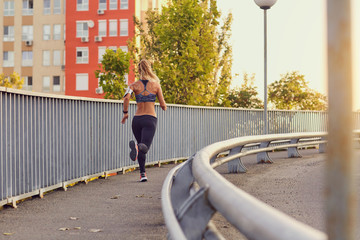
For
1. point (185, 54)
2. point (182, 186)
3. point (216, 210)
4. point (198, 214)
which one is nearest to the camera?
point (216, 210)

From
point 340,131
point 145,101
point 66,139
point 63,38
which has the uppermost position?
point 63,38

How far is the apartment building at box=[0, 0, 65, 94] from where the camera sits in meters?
75.9

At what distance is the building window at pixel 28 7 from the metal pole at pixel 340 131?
7949 centimetres

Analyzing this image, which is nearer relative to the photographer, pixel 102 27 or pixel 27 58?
pixel 102 27

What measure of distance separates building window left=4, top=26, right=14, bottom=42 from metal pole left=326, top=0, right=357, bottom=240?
79605mm

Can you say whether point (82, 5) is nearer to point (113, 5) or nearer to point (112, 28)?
point (113, 5)

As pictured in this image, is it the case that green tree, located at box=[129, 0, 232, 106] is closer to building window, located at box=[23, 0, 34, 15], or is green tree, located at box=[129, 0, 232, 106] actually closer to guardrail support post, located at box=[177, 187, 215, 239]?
guardrail support post, located at box=[177, 187, 215, 239]

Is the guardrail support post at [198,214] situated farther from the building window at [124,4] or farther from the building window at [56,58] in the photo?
the building window at [56,58]

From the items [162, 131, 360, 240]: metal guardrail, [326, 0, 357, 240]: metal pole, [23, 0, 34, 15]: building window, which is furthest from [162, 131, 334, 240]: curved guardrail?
[23, 0, 34, 15]: building window

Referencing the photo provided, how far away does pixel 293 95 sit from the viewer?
6562 centimetres

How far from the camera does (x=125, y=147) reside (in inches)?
507

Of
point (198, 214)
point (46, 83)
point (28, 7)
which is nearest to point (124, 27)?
point (46, 83)

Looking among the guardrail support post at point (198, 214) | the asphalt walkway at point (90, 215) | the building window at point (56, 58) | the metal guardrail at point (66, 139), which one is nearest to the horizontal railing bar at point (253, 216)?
the guardrail support post at point (198, 214)

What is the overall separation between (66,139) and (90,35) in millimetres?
66043
